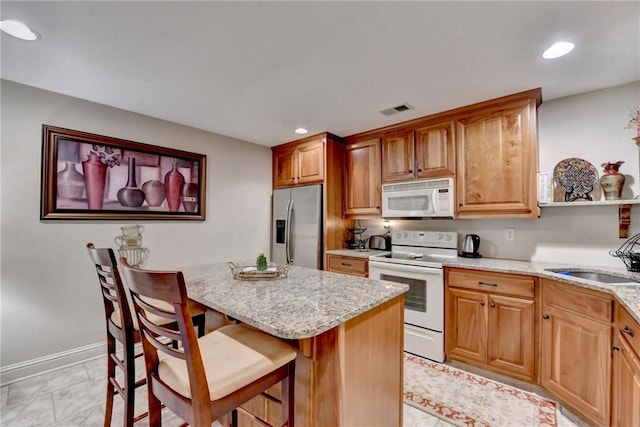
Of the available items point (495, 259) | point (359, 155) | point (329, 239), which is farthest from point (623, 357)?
point (359, 155)

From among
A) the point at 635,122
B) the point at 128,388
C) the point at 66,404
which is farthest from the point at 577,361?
the point at 66,404

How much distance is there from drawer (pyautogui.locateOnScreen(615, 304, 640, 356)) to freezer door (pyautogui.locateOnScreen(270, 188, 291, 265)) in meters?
2.97

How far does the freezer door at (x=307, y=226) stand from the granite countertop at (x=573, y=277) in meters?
1.47

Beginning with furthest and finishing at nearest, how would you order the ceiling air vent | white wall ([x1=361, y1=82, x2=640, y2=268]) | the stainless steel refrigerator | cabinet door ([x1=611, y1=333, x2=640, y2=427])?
the stainless steel refrigerator
the ceiling air vent
white wall ([x1=361, y1=82, x2=640, y2=268])
cabinet door ([x1=611, y1=333, x2=640, y2=427])

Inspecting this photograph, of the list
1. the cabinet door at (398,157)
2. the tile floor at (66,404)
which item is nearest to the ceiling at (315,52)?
the cabinet door at (398,157)

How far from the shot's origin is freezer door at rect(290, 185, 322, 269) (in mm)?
3381

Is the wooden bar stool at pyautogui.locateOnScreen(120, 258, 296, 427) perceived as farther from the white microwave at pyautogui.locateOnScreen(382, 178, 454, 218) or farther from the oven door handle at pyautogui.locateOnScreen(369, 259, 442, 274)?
the white microwave at pyautogui.locateOnScreen(382, 178, 454, 218)

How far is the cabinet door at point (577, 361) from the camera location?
161 centimetres

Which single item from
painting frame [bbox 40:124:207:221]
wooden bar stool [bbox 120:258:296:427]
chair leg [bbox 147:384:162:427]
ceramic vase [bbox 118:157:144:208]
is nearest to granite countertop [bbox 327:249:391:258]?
painting frame [bbox 40:124:207:221]

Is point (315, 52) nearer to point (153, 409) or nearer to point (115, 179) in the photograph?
point (153, 409)

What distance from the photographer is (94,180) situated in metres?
2.56

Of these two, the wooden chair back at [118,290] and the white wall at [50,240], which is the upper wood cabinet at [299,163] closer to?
the white wall at [50,240]

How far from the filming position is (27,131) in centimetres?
226

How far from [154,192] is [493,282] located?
129 inches
